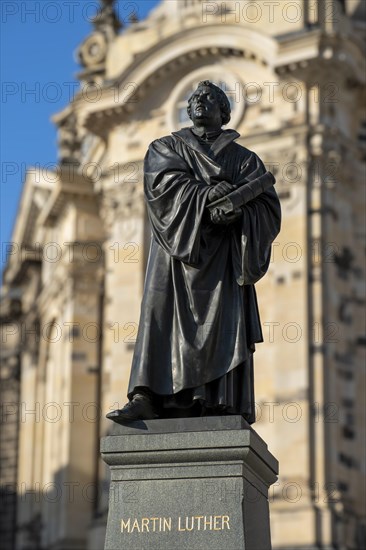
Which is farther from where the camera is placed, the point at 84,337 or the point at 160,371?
the point at 84,337

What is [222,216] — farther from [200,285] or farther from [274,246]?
[274,246]

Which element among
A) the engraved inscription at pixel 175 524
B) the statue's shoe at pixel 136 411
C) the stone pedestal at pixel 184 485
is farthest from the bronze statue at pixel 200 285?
the engraved inscription at pixel 175 524

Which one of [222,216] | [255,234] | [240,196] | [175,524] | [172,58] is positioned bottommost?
[175,524]

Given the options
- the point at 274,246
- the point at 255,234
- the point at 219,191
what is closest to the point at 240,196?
the point at 219,191

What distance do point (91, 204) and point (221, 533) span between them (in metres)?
30.6

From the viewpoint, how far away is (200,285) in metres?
11.4

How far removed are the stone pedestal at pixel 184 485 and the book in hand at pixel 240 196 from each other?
182 centimetres

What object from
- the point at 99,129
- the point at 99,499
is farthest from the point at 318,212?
the point at 99,499

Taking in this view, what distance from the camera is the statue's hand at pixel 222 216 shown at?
11.4 metres

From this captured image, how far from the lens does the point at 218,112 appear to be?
1221cm

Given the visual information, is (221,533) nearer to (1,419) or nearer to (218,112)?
(218,112)

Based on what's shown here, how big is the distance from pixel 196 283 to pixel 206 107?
1.78 meters

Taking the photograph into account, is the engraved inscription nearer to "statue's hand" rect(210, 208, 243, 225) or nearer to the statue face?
"statue's hand" rect(210, 208, 243, 225)

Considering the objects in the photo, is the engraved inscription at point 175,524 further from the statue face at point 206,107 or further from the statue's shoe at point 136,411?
the statue face at point 206,107
